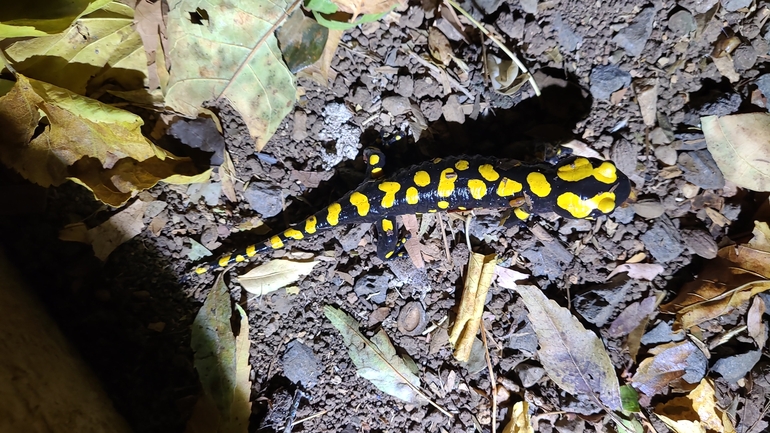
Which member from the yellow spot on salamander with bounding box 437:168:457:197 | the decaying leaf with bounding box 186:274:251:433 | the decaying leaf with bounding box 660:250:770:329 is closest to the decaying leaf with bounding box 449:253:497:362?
the yellow spot on salamander with bounding box 437:168:457:197

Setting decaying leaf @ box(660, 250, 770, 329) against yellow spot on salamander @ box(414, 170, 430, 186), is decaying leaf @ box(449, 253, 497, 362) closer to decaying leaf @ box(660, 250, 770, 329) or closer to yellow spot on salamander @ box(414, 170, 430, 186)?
yellow spot on salamander @ box(414, 170, 430, 186)

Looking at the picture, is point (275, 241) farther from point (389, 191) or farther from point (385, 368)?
point (385, 368)

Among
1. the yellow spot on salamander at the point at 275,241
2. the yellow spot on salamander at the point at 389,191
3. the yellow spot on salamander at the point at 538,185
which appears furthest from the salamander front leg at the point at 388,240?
the yellow spot on salamander at the point at 538,185

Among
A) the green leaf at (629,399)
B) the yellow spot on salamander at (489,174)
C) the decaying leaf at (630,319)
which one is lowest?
the green leaf at (629,399)

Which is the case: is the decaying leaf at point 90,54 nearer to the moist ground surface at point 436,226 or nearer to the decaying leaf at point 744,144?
the moist ground surface at point 436,226

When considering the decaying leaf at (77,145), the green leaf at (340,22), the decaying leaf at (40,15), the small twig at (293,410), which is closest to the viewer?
the decaying leaf at (40,15)

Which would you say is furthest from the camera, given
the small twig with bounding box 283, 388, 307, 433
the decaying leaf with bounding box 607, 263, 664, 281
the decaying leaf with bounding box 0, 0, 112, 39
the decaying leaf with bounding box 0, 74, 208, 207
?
the decaying leaf with bounding box 607, 263, 664, 281

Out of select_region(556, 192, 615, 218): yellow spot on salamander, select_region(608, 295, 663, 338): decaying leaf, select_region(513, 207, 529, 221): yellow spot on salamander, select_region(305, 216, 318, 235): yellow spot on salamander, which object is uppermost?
select_region(556, 192, 615, 218): yellow spot on salamander
